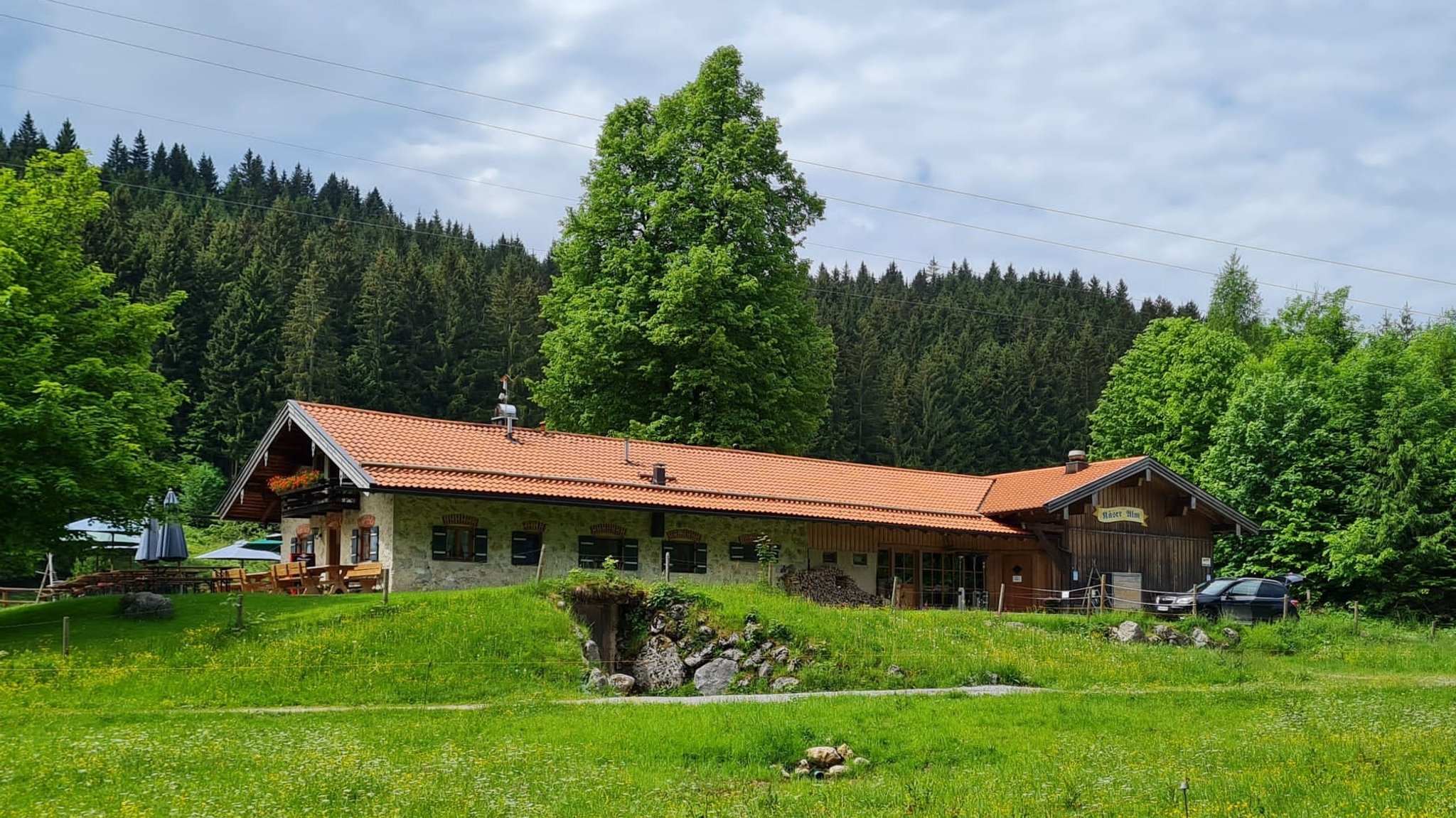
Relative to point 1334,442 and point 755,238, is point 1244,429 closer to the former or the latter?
point 1334,442

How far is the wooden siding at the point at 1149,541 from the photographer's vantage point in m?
38.8

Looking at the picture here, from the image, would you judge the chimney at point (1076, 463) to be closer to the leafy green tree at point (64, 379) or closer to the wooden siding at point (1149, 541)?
the wooden siding at point (1149, 541)

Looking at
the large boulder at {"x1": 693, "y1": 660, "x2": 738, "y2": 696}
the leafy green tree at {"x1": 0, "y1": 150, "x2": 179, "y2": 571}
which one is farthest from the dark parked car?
the leafy green tree at {"x1": 0, "y1": 150, "x2": 179, "y2": 571}

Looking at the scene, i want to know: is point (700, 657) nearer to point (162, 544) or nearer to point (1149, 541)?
point (162, 544)

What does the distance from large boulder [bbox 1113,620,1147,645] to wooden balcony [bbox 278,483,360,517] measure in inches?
735

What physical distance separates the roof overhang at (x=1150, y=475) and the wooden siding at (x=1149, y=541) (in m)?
0.63

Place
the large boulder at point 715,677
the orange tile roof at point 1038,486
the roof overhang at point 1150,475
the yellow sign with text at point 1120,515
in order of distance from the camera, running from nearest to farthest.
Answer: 1. the large boulder at point 715,677
2. the roof overhang at point 1150,475
3. the orange tile roof at point 1038,486
4. the yellow sign with text at point 1120,515

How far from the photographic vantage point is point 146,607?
26891 mm

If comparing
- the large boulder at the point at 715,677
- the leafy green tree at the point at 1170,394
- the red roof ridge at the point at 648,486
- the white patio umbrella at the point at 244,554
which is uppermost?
the leafy green tree at the point at 1170,394

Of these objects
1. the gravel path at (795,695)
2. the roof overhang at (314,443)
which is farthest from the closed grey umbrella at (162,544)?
the gravel path at (795,695)

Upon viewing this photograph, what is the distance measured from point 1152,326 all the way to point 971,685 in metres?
Result: 43.8

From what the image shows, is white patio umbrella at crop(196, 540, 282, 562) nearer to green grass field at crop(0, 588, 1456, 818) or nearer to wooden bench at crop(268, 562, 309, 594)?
wooden bench at crop(268, 562, 309, 594)

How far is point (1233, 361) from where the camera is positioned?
194ft

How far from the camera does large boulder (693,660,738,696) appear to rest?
25891 millimetres
